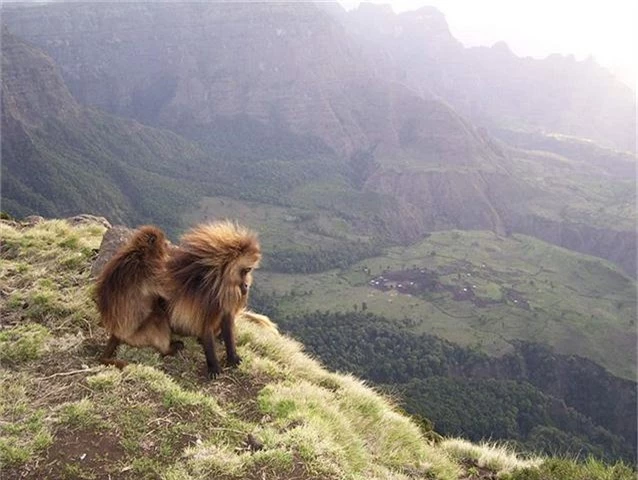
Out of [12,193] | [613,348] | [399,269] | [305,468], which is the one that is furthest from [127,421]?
→ [399,269]

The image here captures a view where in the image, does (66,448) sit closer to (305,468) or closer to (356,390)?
(305,468)

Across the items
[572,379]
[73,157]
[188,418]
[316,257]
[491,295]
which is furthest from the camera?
[73,157]

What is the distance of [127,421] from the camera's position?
250 inches

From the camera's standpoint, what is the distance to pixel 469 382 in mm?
69875

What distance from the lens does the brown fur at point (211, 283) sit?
7797 mm

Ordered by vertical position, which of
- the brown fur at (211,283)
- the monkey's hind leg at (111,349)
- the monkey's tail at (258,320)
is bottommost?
the monkey's tail at (258,320)

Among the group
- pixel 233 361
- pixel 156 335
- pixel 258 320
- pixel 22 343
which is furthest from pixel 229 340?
pixel 22 343

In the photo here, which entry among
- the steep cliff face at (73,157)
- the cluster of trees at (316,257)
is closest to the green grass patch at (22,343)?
the steep cliff face at (73,157)

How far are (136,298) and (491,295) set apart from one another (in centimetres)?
11745

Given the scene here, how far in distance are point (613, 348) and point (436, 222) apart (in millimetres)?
103204

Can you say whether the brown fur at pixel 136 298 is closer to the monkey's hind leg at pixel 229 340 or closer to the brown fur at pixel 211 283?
the brown fur at pixel 211 283

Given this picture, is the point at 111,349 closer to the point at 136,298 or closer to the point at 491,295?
the point at 136,298

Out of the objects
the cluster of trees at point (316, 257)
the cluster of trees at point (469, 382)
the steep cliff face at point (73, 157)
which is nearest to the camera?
the cluster of trees at point (469, 382)

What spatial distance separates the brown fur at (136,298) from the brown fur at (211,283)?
0.65 feet
